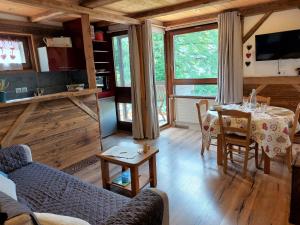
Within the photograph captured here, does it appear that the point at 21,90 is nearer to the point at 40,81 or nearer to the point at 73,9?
the point at 40,81

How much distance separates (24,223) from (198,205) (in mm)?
1847

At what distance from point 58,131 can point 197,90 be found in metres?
3.15

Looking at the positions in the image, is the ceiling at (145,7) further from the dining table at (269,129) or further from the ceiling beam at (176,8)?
the dining table at (269,129)

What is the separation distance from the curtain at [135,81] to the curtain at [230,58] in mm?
1621

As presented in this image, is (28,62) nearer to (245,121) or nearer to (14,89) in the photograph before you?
(14,89)

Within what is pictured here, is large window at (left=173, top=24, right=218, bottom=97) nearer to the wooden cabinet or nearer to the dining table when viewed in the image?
the dining table

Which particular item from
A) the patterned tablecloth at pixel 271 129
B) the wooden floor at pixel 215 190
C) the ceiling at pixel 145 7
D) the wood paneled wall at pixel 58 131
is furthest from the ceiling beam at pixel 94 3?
the patterned tablecloth at pixel 271 129

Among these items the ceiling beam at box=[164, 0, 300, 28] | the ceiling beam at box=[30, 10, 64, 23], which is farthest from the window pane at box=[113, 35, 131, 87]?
the ceiling beam at box=[30, 10, 64, 23]

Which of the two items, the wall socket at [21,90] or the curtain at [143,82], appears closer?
the wall socket at [21,90]

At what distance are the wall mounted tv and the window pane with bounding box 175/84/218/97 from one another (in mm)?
1086

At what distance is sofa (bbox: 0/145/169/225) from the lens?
1325 mm

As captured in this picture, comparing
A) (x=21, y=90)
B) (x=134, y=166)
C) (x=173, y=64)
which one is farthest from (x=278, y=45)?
(x=21, y=90)

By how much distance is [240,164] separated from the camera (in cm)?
327

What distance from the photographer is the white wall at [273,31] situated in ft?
12.6
